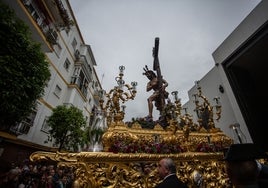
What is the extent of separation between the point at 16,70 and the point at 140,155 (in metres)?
4.64

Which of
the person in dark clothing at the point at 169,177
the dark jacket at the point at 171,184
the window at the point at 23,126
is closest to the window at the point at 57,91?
the window at the point at 23,126

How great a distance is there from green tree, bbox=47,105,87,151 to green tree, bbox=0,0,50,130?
168 inches

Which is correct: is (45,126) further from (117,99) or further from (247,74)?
(247,74)

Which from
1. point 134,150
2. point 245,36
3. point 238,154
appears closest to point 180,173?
point 134,150

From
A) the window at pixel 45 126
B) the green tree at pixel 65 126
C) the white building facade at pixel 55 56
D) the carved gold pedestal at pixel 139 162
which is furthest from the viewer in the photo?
the window at pixel 45 126

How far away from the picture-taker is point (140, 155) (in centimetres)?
245

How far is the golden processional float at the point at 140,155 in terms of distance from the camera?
2199 mm

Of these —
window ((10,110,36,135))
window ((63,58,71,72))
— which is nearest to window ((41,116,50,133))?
window ((10,110,36,135))

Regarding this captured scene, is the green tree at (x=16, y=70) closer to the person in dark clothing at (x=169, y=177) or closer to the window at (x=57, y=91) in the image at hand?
the person in dark clothing at (x=169, y=177)

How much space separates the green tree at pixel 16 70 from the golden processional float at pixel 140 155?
3155 mm

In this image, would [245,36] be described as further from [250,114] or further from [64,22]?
[64,22]

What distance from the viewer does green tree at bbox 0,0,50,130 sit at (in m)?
4.29

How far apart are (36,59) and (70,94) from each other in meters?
7.95

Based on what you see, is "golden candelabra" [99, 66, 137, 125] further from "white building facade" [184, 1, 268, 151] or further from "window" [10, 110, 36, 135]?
"window" [10, 110, 36, 135]
